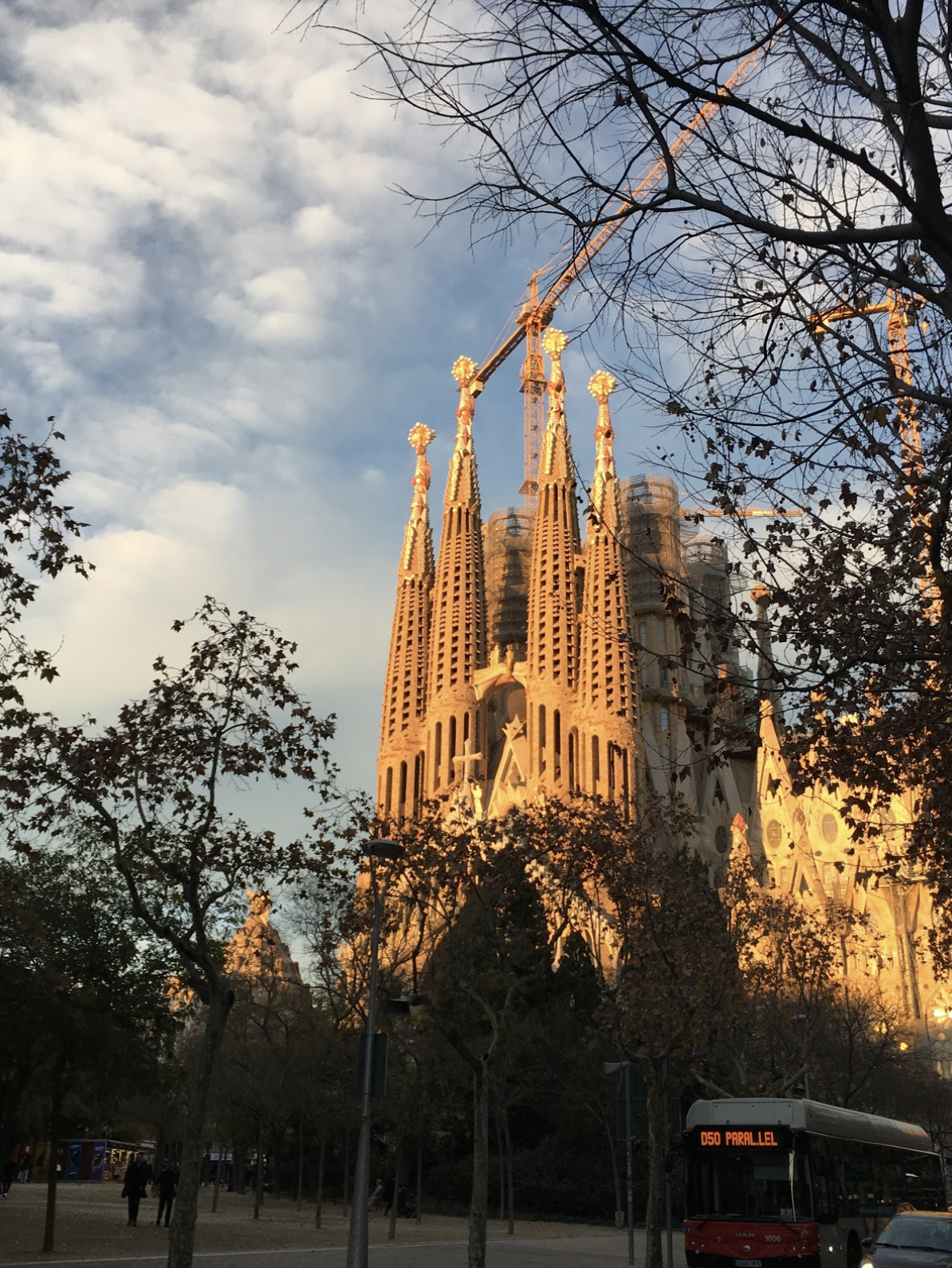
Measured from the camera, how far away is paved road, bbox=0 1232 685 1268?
17.1 m

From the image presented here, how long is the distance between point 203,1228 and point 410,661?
48.2 meters

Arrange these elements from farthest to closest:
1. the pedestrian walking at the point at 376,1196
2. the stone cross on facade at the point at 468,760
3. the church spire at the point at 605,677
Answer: the stone cross on facade at the point at 468,760
the church spire at the point at 605,677
the pedestrian walking at the point at 376,1196

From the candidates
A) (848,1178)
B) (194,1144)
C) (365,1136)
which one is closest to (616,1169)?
(848,1178)

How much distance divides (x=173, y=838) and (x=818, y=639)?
26.9ft

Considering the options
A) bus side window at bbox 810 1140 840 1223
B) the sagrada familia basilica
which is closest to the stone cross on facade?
the sagrada familia basilica

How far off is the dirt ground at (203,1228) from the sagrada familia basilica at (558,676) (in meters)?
24.4

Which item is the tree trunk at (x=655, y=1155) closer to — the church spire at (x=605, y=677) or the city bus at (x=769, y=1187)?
the city bus at (x=769, y=1187)

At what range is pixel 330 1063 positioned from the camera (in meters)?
30.9

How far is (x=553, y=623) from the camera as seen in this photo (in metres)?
65.1

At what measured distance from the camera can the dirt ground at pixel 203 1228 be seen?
19172mm

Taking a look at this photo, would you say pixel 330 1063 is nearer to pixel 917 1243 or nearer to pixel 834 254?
pixel 917 1243

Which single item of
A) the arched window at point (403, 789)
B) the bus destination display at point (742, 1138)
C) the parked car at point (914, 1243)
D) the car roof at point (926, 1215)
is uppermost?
the arched window at point (403, 789)

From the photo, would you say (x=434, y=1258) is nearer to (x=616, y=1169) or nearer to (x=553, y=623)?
(x=616, y=1169)

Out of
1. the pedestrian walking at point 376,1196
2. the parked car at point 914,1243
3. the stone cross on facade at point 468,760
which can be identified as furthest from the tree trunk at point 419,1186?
the stone cross on facade at point 468,760
